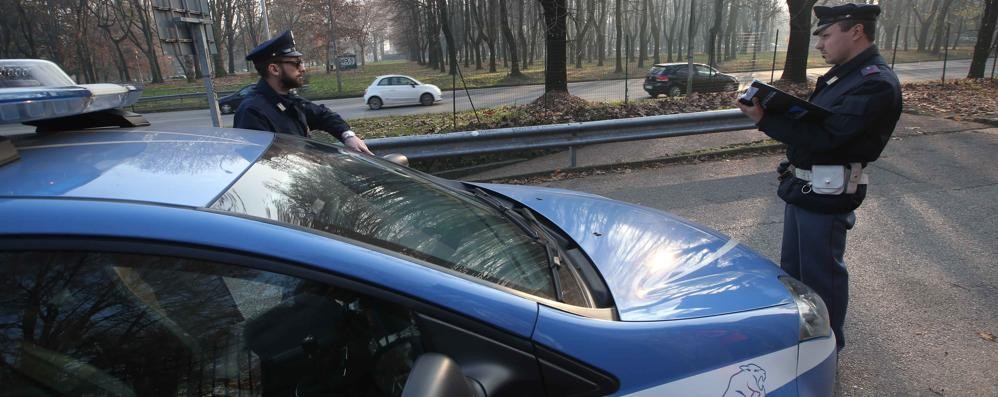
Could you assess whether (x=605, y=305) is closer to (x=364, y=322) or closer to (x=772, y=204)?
(x=364, y=322)

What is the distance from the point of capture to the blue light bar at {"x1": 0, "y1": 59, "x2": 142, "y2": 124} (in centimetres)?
136

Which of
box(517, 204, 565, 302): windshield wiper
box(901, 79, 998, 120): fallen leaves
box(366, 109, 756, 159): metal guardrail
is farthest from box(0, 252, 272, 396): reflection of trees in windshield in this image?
box(901, 79, 998, 120): fallen leaves

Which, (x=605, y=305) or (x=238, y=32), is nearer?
(x=605, y=305)

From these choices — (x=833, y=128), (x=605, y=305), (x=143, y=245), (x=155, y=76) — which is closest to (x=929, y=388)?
(x=833, y=128)

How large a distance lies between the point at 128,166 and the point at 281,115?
2.13 meters

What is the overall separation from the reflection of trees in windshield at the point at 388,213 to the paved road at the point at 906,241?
78.3 inches

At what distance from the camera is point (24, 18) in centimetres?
3516

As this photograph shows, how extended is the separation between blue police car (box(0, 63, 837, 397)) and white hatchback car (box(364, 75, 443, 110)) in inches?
782

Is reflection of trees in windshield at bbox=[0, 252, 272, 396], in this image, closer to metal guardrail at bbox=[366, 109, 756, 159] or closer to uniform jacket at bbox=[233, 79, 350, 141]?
uniform jacket at bbox=[233, 79, 350, 141]

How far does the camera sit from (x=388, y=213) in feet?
5.69

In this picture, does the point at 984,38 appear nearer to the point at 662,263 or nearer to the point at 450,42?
the point at 450,42

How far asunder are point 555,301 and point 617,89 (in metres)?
22.7

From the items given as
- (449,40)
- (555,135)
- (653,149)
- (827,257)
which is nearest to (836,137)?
(827,257)

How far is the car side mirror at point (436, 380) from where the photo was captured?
113 cm
